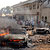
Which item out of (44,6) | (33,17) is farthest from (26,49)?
(33,17)

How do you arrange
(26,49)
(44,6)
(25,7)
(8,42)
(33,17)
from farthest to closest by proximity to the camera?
1. (25,7)
2. (33,17)
3. (44,6)
4. (26,49)
5. (8,42)

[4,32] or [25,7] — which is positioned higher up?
[25,7]

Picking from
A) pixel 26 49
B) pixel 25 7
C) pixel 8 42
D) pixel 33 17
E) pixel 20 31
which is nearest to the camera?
pixel 8 42

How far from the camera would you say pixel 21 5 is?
3294 centimetres

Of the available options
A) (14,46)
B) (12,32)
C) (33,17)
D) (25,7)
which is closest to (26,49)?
(14,46)

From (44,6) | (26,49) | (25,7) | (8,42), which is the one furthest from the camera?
(25,7)

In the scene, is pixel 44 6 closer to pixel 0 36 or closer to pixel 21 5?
pixel 21 5

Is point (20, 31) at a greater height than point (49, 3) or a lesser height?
lesser

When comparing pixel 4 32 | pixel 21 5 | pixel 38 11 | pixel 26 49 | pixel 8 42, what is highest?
pixel 21 5

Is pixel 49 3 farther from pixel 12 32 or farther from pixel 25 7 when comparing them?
pixel 12 32

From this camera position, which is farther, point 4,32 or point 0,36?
point 4,32

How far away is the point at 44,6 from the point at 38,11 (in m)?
1.77

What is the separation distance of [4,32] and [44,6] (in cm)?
1857

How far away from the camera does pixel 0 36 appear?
807 cm
